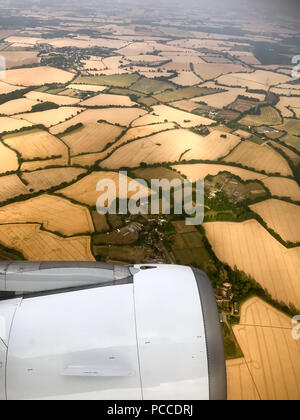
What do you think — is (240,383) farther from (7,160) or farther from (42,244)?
(7,160)

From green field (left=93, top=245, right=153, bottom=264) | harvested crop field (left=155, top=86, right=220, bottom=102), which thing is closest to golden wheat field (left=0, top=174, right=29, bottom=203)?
green field (left=93, top=245, right=153, bottom=264)

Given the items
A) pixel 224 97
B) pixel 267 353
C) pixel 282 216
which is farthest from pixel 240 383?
pixel 224 97

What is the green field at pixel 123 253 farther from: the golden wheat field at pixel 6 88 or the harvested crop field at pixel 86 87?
the harvested crop field at pixel 86 87

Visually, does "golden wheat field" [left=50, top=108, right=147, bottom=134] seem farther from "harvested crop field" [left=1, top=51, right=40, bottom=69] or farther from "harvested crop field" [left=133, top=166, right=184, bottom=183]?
"harvested crop field" [left=1, top=51, right=40, bottom=69]

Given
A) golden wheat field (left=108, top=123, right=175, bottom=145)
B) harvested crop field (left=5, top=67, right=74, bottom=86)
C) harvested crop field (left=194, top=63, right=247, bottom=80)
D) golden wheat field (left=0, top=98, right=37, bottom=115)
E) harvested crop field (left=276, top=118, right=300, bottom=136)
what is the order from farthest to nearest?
harvested crop field (left=194, top=63, right=247, bottom=80)
harvested crop field (left=5, top=67, right=74, bottom=86)
harvested crop field (left=276, top=118, right=300, bottom=136)
golden wheat field (left=0, top=98, right=37, bottom=115)
golden wheat field (left=108, top=123, right=175, bottom=145)

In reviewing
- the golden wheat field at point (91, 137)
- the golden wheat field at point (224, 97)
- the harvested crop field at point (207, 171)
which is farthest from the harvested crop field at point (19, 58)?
the harvested crop field at point (207, 171)
